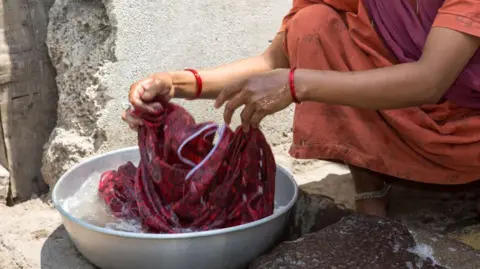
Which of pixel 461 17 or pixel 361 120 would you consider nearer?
pixel 461 17

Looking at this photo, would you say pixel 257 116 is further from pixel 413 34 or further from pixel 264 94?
pixel 413 34

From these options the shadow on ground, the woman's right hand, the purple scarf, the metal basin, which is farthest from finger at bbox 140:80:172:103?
the purple scarf

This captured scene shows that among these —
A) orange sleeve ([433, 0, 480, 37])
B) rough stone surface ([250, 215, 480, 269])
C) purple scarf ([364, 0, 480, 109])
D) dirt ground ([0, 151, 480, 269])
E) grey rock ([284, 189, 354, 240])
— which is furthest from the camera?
grey rock ([284, 189, 354, 240])

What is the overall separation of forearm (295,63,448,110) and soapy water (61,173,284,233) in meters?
0.65

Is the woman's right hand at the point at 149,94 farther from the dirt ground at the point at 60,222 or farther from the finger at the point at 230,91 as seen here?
the dirt ground at the point at 60,222

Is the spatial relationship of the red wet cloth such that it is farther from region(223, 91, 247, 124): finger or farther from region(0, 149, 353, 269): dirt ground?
region(0, 149, 353, 269): dirt ground

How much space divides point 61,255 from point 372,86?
1.15 metres

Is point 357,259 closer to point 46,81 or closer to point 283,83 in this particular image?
point 283,83

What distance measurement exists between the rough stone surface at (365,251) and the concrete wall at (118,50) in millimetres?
982

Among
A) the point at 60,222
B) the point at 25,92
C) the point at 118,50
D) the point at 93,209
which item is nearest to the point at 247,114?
the point at 93,209

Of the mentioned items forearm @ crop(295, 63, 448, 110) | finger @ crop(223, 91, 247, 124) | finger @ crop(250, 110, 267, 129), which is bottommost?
finger @ crop(250, 110, 267, 129)

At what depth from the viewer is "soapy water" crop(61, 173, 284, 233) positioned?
1998mm

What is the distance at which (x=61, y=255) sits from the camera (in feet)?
6.72

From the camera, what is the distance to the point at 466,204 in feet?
7.20
